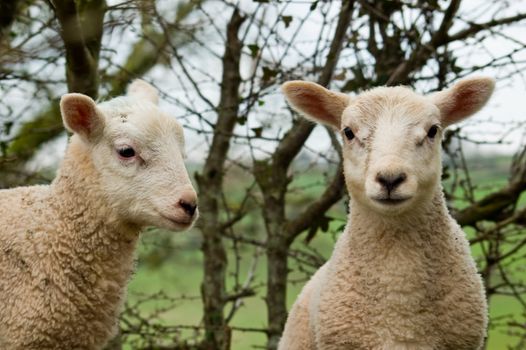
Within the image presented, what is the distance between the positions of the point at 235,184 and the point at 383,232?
4.22 metres

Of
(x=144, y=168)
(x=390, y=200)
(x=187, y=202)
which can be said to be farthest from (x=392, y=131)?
(x=144, y=168)

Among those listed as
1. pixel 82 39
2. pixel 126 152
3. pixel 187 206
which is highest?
pixel 82 39

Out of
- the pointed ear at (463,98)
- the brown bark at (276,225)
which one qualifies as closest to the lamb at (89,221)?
the pointed ear at (463,98)

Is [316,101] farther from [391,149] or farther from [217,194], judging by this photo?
[217,194]

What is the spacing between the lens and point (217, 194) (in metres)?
6.57

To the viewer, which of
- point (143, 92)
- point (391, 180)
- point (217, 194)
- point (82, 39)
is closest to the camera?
point (391, 180)

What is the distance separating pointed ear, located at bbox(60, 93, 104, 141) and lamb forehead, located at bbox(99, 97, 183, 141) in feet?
0.23

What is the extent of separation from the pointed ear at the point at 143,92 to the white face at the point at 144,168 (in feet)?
1.41

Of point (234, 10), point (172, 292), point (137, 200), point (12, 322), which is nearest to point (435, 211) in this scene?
point (137, 200)

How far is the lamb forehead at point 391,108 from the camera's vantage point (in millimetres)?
3934

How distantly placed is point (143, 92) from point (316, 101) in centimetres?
99

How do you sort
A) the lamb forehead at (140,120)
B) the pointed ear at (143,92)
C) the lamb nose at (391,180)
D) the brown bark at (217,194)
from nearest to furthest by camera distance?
the lamb nose at (391,180) → the lamb forehead at (140,120) → the pointed ear at (143,92) → the brown bark at (217,194)

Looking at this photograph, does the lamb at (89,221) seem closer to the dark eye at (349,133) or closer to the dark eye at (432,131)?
the dark eye at (349,133)

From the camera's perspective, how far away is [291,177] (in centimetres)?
631
